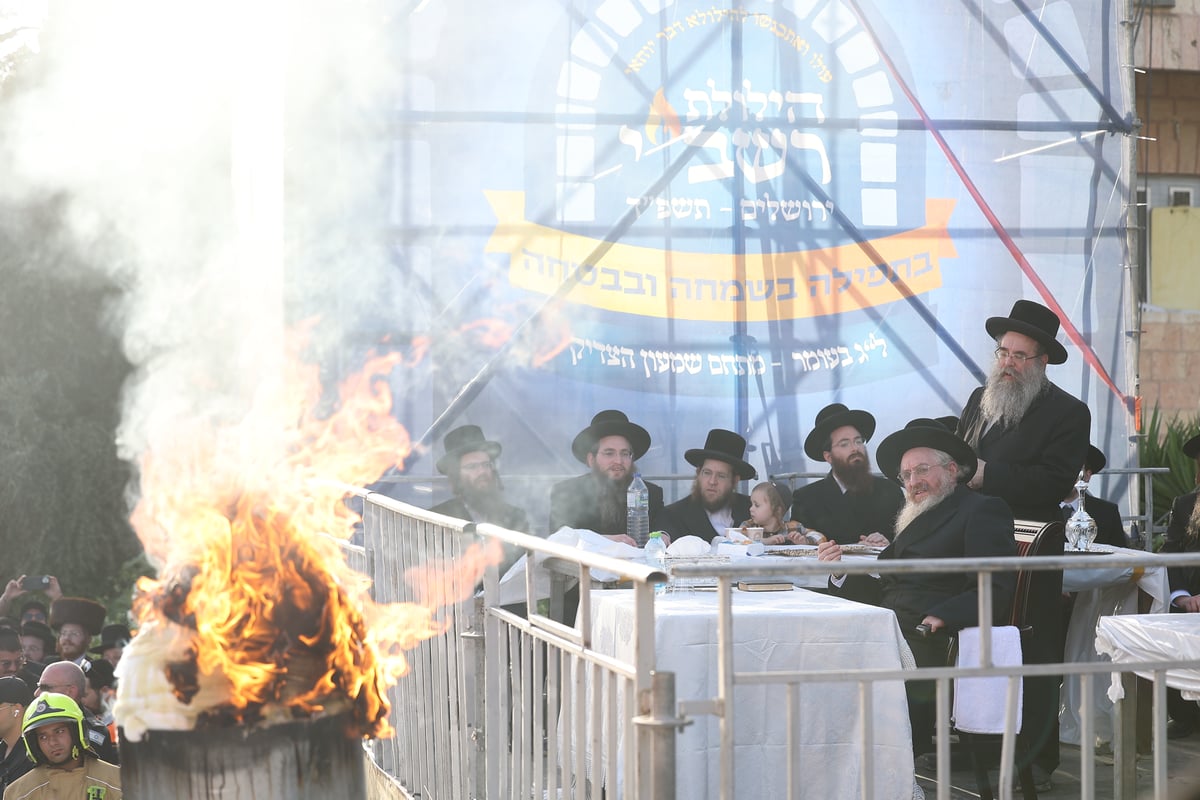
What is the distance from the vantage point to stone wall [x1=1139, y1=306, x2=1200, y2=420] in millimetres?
14703

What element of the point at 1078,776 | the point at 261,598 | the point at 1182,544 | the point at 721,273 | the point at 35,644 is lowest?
the point at 1078,776

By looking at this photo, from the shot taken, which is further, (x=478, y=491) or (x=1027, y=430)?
(x=478, y=491)

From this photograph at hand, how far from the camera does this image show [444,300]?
8711mm

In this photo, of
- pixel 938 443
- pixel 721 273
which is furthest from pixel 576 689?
pixel 721 273

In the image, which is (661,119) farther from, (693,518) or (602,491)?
(693,518)

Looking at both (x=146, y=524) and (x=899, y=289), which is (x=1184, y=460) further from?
(x=146, y=524)

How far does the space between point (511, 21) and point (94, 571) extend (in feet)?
24.2

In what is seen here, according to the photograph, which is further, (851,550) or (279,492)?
(851,550)

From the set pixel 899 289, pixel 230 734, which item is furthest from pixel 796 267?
pixel 230 734

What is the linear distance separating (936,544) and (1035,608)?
451 millimetres

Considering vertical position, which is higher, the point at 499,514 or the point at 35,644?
the point at 499,514

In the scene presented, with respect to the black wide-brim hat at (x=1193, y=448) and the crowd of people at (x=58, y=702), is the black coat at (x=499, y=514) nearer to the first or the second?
the crowd of people at (x=58, y=702)

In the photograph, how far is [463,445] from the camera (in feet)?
25.5

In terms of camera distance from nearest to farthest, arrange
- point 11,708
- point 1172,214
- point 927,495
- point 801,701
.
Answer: point 801,701, point 927,495, point 11,708, point 1172,214
